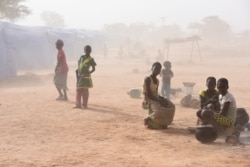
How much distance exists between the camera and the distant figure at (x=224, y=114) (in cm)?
622

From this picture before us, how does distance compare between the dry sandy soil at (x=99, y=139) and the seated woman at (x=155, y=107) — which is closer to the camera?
the dry sandy soil at (x=99, y=139)

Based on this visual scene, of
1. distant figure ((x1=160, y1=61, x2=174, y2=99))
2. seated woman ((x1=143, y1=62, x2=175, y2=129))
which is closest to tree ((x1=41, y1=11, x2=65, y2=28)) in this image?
distant figure ((x1=160, y1=61, x2=174, y2=99))

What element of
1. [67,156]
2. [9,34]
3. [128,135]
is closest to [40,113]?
[128,135]

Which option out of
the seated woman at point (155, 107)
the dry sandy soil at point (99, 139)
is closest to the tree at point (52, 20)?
the dry sandy soil at point (99, 139)

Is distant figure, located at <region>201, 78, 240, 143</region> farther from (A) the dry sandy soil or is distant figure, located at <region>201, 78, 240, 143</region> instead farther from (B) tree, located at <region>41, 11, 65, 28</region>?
(B) tree, located at <region>41, 11, 65, 28</region>

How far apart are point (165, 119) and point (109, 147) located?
67.6 inches

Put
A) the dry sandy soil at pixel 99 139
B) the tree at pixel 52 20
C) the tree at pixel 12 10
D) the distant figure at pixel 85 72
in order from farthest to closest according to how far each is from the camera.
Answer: the tree at pixel 52 20, the tree at pixel 12 10, the distant figure at pixel 85 72, the dry sandy soil at pixel 99 139

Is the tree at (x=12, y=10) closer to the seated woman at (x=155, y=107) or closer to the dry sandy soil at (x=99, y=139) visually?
the dry sandy soil at (x=99, y=139)

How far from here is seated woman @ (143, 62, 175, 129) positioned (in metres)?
7.24

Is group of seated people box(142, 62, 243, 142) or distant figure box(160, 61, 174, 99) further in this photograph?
distant figure box(160, 61, 174, 99)

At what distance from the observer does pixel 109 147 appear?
5938 millimetres

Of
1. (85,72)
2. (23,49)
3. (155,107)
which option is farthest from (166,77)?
(23,49)

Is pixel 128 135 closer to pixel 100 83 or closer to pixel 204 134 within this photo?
pixel 204 134

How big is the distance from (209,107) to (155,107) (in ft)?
3.76
